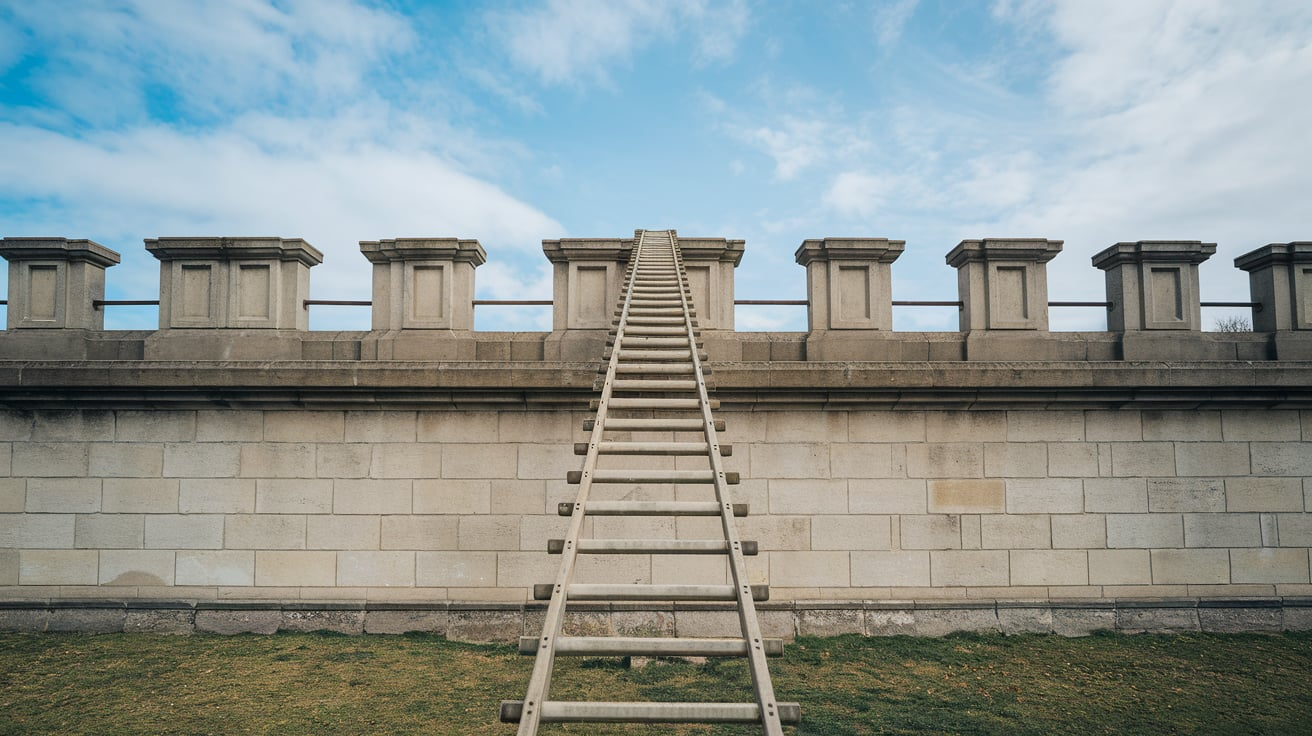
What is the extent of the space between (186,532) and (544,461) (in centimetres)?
369

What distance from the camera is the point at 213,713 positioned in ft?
18.2

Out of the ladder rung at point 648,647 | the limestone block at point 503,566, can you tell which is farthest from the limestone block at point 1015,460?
the ladder rung at point 648,647

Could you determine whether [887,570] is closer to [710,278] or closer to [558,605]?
[710,278]

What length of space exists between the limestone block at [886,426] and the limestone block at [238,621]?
19.9ft

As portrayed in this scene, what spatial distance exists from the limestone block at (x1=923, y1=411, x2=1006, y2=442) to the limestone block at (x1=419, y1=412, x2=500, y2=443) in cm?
447

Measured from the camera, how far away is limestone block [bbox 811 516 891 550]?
24.6 ft

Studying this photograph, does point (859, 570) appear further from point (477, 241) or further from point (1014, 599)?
point (477, 241)

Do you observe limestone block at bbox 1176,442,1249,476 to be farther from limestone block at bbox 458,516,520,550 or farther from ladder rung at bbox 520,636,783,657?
limestone block at bbox 458,516,520,550

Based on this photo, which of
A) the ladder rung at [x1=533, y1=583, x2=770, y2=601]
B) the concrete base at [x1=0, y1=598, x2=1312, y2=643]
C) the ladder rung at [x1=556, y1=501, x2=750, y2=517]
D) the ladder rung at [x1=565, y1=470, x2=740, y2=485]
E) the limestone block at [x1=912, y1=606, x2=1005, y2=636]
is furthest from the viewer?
the limestone block at [x1=912, y1=606, x2=1005, y2=636]

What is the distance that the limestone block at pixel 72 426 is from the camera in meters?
7.74

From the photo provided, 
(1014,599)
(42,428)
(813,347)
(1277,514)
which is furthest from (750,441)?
(42,428)

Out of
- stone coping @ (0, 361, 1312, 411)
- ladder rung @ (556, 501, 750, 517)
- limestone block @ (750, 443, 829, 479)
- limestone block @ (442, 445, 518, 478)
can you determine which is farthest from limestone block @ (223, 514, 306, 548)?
limestone block @ (750, 443, 829, 479)

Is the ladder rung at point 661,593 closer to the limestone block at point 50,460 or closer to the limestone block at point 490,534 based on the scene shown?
the limestone block at point 490,534

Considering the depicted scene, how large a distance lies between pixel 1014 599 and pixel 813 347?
3.20 meters
